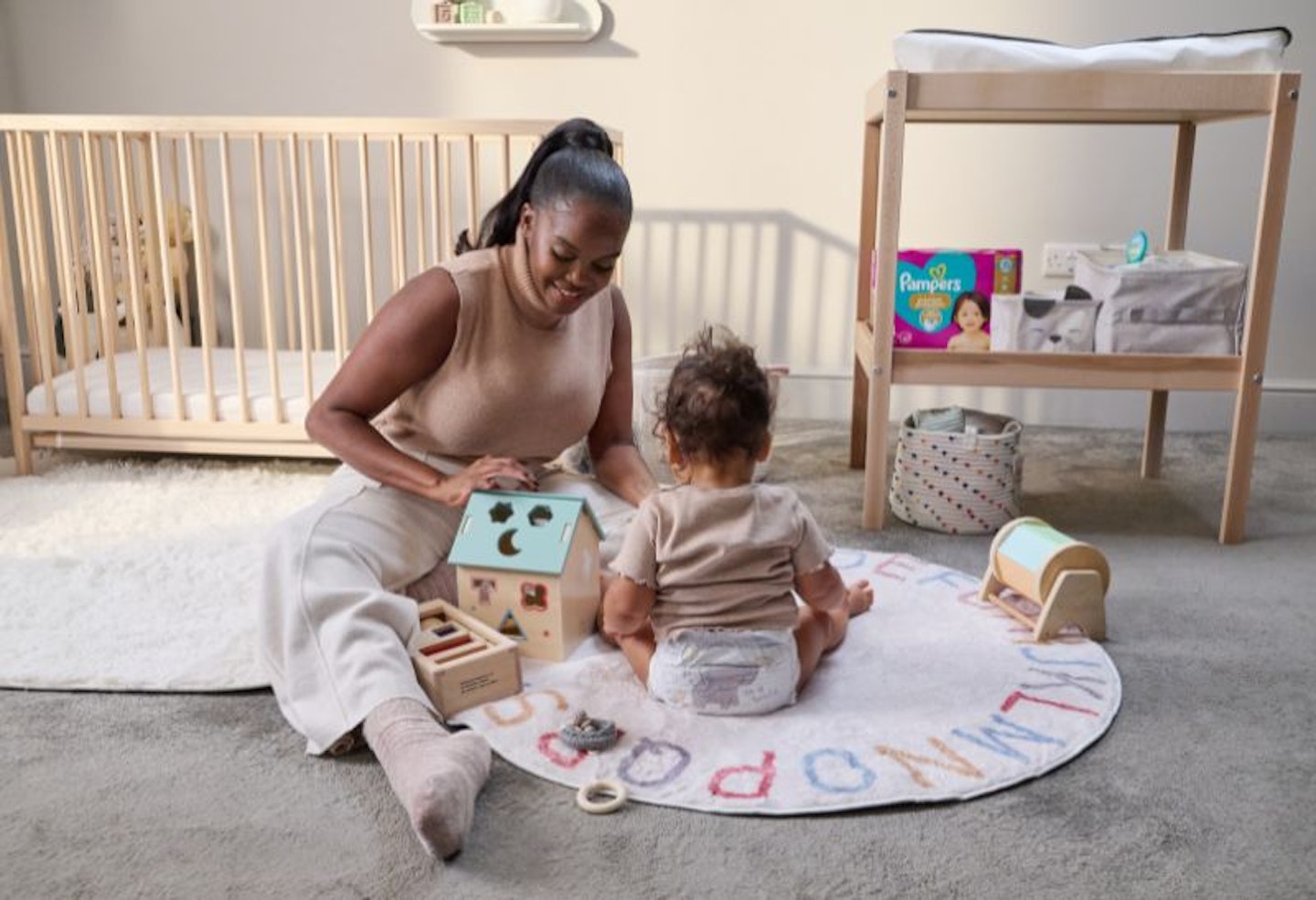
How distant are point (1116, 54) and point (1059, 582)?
35.4 inches

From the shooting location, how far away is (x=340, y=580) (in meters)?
1.34

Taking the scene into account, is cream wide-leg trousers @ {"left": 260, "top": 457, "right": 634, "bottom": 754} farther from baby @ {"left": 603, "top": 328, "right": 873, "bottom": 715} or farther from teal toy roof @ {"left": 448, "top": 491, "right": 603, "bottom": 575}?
baby @ {"left": 603, "top": 328, "right": 873, "bottom": 715}

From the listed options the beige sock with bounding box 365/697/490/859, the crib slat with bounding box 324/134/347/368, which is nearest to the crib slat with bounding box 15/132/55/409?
the crib slat with bounding box 324/134/347/368

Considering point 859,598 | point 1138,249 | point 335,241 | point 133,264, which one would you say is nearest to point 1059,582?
point 859,598

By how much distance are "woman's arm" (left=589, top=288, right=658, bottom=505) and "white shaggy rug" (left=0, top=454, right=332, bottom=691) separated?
21.1 inches

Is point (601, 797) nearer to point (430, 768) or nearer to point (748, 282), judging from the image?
point (430, 768)

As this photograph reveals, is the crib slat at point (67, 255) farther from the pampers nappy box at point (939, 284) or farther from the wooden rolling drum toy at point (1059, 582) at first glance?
the wooden rolling drum toy at point (1059, 582)

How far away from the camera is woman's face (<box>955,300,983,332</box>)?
2.02 metres

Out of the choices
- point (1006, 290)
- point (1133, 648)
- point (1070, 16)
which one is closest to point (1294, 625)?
point (1133, 648)

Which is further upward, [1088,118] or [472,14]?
[472,14]

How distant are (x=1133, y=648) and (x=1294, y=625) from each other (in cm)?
28

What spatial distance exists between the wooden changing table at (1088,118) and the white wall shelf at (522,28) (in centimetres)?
92

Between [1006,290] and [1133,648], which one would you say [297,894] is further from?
[1006,290]

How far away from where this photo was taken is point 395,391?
4.92 ft
